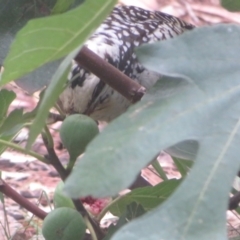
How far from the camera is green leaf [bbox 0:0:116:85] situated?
39 cm

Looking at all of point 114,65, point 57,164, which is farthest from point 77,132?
point 114,65

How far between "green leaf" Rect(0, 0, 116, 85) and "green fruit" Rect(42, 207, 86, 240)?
22 cm

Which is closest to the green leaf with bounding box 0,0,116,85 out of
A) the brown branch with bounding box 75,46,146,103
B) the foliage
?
the foliage

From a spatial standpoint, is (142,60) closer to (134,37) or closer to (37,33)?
(37,33)

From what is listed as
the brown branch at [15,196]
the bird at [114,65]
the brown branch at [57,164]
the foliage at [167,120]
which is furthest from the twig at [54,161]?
the bird at [114,65]

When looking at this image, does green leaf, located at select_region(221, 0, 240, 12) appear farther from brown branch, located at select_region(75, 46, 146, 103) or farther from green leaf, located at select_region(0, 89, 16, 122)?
green leaf, located at select_region(0, 89, 16, 122)

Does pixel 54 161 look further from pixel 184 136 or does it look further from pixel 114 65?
pixel 114 65

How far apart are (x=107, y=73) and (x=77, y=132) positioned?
0.21 ft

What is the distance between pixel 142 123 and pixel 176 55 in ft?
0.23

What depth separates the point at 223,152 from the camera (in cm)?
42

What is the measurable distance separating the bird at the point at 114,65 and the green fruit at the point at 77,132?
437 millimetres

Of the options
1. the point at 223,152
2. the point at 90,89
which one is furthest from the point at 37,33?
the point at 90,89

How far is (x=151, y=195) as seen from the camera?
0.70 metres

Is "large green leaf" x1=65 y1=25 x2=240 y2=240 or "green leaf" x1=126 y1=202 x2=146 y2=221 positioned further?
"green leaf" x1=126 y1=202 x2=146 y2=221
